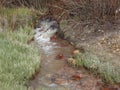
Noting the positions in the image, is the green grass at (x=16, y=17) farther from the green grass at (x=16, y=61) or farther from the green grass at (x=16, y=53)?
the green grass at (x=16, y=61)

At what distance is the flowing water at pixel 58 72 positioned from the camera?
18.1 ft

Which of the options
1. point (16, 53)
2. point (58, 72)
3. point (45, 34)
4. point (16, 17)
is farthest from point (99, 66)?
point (16, 17)

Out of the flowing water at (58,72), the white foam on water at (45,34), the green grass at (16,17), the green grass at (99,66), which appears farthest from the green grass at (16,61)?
the green grass at (16,17)

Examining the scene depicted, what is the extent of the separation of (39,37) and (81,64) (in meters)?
2.14

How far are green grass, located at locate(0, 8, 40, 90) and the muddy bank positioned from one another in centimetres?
93

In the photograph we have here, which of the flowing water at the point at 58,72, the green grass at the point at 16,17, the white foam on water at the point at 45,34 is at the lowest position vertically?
the flowing water at the point at 58,72

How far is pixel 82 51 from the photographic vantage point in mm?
6598

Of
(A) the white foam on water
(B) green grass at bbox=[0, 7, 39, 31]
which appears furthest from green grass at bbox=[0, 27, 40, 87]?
(B) green grass at bbox=[0, 7, 39, 31]

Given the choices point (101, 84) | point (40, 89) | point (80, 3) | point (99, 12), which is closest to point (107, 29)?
point (99, 12)

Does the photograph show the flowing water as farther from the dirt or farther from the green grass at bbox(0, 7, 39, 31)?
the green grass at bbox(0, 7, 39, 31)

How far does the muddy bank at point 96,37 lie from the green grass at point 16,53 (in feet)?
3.04

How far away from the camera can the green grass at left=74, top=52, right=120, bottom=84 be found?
5.46 metres

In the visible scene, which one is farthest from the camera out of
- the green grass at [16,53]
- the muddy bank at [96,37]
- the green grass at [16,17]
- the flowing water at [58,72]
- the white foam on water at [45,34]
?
the green grass at [16,17]

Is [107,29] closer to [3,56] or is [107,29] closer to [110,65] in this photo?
[110,65]
